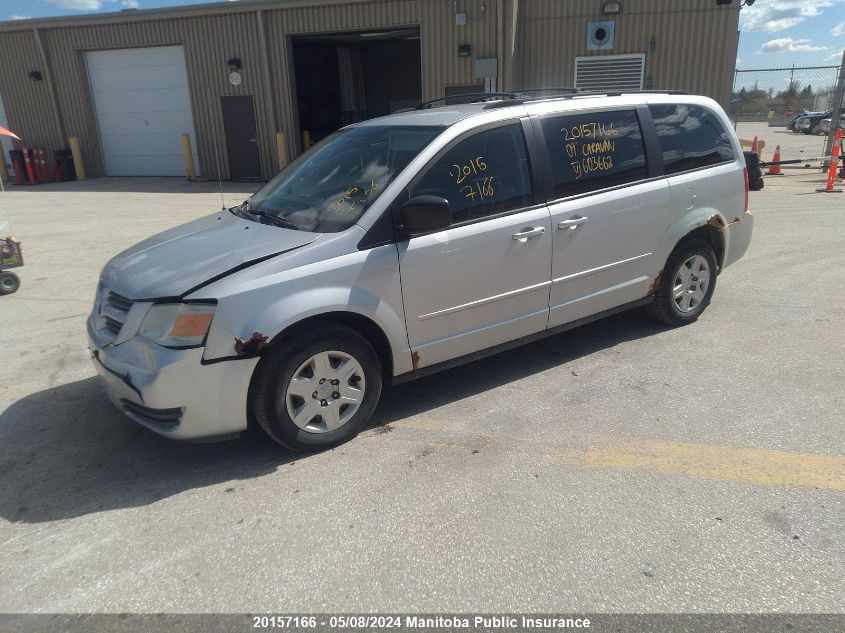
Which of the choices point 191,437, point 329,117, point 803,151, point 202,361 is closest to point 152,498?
A: point 191,437

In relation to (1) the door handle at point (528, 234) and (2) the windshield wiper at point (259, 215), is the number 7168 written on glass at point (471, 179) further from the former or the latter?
(2) the windshield wiper at point (259, 215)

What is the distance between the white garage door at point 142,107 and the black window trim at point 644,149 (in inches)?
634

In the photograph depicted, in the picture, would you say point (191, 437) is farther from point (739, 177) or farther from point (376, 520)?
point (739, 177)

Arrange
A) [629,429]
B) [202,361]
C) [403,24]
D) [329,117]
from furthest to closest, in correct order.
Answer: [329,117]
[403,24]
[629,429]
[202,361]

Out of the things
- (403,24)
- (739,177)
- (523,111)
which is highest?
(403,24)

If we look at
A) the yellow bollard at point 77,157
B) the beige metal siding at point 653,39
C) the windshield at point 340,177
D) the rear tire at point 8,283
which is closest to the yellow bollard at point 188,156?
the yellow bollard at point 77,157

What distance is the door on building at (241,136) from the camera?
1716 centimetres

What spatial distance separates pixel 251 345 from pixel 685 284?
3681 millimetres

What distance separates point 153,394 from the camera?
10.1ft

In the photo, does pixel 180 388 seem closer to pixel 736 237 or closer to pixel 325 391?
pixel 325 391

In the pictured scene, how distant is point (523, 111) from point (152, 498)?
323cm

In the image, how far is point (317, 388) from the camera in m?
3.41

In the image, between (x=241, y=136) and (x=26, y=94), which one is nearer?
(x=241, y=136)

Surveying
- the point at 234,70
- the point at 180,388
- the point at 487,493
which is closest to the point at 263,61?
the point at 234,70
